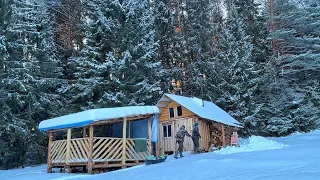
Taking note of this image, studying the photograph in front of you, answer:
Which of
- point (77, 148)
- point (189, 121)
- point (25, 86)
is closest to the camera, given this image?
point (77, 148)

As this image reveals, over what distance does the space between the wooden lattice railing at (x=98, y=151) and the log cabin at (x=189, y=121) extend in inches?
159

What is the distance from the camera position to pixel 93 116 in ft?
44.5

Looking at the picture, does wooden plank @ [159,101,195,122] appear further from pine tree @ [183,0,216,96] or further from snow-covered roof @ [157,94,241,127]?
pine tree @ [183,0,216,96]

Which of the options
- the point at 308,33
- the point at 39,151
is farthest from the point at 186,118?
the point at 308,33

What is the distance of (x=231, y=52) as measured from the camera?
89.2 ft

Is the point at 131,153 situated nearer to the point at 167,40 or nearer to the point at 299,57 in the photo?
the point at 167,40

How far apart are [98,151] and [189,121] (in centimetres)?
656

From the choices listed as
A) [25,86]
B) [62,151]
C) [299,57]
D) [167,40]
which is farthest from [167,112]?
[299,57]

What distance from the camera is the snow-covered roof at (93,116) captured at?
13680mm

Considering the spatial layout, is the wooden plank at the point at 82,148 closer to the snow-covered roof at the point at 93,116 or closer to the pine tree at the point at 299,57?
the snow-covered roof at the point at 93,116

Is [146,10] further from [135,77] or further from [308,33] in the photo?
[308,33]

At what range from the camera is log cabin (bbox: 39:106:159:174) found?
46.0ft

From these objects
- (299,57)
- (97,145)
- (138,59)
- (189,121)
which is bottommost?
(97,145)

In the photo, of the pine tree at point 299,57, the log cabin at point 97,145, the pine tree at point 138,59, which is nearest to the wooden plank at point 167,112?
the pine tree at point 138,59
